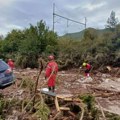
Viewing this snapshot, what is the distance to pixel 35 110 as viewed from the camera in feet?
30.7

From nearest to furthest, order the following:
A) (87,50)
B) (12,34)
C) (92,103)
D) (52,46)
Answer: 1. (92,103)
2. (87,50)
3. (52,46)
4. (12,34)

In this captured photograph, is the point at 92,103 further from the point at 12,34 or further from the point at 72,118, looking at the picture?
the point at 12,34

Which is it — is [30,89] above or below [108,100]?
above

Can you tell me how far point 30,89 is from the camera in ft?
37.7

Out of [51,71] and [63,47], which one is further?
[63,47]

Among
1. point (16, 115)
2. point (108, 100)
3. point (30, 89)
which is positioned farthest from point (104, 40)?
point (16, 115)

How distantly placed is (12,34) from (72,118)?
1751 inches

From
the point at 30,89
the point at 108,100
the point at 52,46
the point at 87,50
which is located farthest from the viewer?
the point at 52,46

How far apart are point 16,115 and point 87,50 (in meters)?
28.7

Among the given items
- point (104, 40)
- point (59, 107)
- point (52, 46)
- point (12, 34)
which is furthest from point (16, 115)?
point (12, 34)

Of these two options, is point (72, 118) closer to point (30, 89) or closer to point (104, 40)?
point (30, 89)

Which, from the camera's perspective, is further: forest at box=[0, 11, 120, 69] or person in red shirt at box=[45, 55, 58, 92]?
forest at box=[0, 11, 120, 69]

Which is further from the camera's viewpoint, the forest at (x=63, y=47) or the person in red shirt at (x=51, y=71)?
the forest at (x=63, y=47)

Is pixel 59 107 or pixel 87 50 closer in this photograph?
pixel 59 107
